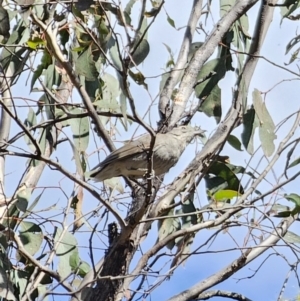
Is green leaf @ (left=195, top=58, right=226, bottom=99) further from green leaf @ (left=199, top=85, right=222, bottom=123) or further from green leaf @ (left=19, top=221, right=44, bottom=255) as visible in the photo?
green leaf @ (left=19, top=221, right=44, bottom=255)

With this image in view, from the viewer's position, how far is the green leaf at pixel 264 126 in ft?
9.47

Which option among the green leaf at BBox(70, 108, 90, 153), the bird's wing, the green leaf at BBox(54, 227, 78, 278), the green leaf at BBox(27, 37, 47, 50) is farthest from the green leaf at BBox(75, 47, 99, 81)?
the green leaf at BBox(54, 227, 78, 278)

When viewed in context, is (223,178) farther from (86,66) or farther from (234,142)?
(86,66)

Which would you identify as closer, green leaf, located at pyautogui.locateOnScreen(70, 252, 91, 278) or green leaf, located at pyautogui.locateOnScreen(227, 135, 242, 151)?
green leaf, located at pyautogui.locateOnScreen(70, 252, 91, 278)

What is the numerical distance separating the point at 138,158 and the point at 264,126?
103 centimetres

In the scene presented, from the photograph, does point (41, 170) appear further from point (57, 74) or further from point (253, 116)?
point (253, 116)

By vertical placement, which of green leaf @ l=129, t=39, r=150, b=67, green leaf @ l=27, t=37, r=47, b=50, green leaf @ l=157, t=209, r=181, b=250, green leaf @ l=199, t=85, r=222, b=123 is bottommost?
green leaf @ l=157, t=209, r=181, b=250

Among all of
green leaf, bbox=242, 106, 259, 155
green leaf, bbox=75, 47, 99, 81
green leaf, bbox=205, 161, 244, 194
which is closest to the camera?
green leaf, bbox=75, 47, 99, 81

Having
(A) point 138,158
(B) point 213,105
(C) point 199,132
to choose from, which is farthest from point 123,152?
(B) point 213,105

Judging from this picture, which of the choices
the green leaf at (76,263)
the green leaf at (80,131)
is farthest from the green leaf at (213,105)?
the green leaf at (76,263)

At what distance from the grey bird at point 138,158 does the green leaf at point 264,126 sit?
537 mm

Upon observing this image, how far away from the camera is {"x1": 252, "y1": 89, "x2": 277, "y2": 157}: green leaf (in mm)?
2887

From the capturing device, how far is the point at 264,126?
2.96 meters

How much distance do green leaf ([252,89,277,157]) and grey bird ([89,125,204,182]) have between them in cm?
54
